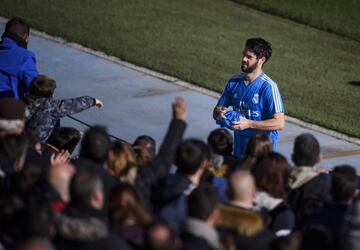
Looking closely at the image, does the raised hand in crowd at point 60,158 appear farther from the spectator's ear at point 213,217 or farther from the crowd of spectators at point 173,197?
the spectator's ear at point 213,217

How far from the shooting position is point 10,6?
19953 mm

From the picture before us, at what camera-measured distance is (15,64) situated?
36.6ft

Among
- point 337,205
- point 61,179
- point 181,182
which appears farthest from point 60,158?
point 337,205

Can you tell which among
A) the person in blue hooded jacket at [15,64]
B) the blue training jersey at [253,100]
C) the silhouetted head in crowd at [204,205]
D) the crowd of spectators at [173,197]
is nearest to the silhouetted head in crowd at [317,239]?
the crowd of spectators at [173,197]

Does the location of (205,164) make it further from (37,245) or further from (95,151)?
(37,245)

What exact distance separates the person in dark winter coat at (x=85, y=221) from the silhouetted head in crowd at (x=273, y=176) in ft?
5.47

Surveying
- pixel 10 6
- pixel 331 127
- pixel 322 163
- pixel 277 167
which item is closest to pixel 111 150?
pixel 277 167

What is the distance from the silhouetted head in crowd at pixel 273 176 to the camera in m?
7.95

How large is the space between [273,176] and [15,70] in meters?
4.27

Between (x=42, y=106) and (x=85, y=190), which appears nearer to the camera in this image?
(x=85, y=190)

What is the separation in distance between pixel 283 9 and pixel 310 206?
13.5 meters

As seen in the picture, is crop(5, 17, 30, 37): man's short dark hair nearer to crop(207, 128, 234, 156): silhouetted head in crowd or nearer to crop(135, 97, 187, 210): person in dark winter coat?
crop(207, 128, 234, 156): silhouetted head in crowd

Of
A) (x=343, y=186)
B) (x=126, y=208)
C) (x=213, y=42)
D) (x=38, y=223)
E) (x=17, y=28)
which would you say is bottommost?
(x=38, y=223)

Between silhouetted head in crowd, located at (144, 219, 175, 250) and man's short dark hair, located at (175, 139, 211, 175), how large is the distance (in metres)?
1.44
